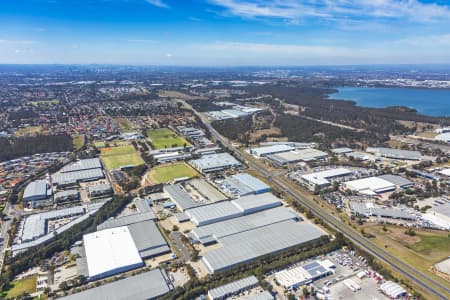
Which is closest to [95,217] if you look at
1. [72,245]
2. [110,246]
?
[72,245]

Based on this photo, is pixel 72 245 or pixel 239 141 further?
pixel 239 141

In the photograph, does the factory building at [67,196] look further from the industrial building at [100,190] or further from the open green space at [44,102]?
the open green space at [44,102]

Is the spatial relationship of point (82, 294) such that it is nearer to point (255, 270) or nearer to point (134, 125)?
point (255, 270)

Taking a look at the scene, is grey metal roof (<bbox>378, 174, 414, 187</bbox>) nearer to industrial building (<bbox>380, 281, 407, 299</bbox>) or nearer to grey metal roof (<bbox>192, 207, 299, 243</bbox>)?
grey metal roof (<bbox>192, 207, 299, 243</bbox>)

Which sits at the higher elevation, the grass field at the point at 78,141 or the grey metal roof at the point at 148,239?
the grass field at the point at 78,141

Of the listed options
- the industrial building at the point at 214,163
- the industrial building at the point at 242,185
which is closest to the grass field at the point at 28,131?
the industrial building at the point at 214,163

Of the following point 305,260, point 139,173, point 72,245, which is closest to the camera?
point 305,260

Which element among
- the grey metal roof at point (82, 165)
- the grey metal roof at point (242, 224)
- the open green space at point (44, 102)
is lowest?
the grey metal roof at point (242, 224)
